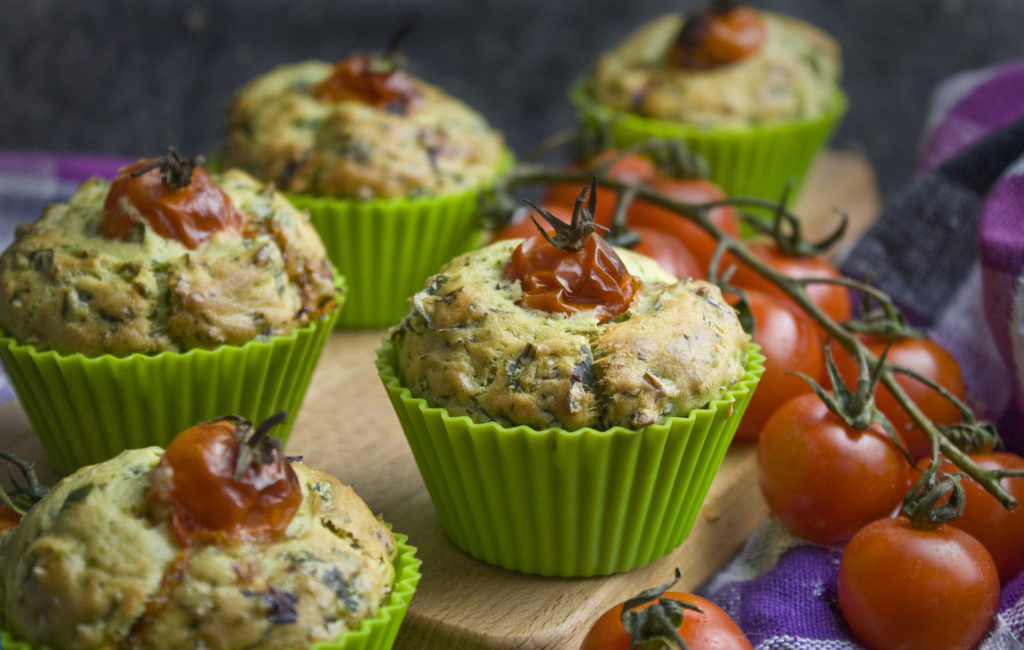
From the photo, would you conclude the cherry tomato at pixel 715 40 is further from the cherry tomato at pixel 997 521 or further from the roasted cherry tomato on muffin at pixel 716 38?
the cherry tomato at pixel 997 521

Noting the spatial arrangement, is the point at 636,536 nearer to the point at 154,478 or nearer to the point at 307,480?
the point at 307,480

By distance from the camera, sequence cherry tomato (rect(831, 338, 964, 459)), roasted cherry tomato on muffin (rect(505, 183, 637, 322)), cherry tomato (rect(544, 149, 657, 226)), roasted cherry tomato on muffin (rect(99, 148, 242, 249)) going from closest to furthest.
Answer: roasted cherry tomato on muffin (rect(505, 183, 637, 322)) → roasted cherry tomato on muffin (rect(99, 148, 242, 249)) → cherry tomato (rect(831, 338, 964, 459)) → cherry tomato (rect(544, 149, 657, 226))

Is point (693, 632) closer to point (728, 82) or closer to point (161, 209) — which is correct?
point (161, 209)

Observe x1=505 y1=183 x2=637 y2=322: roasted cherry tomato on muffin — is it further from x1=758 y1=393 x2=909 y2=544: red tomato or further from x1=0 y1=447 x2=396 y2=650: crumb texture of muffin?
x1=0 y1=447 x2=396 y2=650: crumb texture of muffin

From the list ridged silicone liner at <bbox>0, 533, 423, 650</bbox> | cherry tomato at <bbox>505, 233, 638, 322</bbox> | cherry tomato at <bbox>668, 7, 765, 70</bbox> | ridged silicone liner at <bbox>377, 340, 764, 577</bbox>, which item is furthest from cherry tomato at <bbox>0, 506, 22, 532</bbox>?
cherry tomato at <bbox>668, 7, 765, 70</bbox>

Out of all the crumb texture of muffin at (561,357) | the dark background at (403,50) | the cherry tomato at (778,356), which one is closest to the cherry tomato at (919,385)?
the cherry tomato at (778,356)
